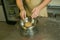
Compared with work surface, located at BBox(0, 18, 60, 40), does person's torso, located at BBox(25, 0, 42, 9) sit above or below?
above

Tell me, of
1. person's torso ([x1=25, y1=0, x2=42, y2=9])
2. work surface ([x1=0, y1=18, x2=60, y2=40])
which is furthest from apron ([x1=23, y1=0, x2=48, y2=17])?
work surface ([x1=0, y1=18, x2=60, y2=40])

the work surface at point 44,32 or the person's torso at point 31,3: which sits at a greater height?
the person's torso at point 31,3

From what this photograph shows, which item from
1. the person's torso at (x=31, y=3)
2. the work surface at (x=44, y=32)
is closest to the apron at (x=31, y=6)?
the person's torso at (x=31, y=3)

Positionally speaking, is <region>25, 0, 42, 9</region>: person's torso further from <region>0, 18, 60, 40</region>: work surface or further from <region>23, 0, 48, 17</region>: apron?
<region>0, 18, 60, 40</region>: work surface

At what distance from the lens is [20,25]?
1.12 metres

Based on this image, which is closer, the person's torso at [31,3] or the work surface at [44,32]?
the work surface at [44,32]

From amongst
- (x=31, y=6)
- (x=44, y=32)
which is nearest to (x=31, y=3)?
(x=31, y=6)

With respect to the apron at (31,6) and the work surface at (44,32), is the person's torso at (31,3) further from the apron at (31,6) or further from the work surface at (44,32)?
the work surface at (44,32)

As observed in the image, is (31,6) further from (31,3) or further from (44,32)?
(44,32)

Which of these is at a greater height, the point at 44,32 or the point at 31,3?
the point at 31,3

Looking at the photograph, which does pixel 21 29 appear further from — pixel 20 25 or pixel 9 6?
pixel 9 6

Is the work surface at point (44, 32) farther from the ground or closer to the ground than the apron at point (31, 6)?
closer to the ground

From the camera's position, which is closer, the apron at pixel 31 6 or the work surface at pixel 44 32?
the work surface at pixel 44 32

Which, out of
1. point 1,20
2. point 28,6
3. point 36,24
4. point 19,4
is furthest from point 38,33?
point 1,20
